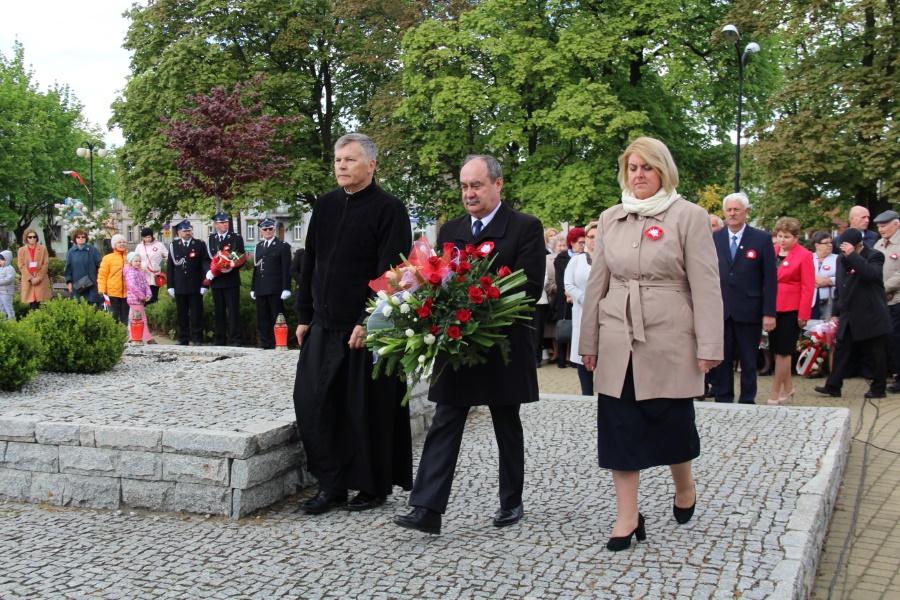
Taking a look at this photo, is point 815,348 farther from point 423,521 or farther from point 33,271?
point 33,271

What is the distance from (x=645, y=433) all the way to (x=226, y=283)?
35.6 feet

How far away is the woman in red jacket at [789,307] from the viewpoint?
9.41m

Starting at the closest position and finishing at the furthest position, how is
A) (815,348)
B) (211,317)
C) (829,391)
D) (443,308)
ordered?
(443,308), (829,391), (815,348), (211,317)

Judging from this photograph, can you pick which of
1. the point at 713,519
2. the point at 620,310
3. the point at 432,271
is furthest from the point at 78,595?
the point at 713,519

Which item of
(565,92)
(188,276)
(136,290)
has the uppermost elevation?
(565,92)

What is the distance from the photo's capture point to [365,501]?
5.42m

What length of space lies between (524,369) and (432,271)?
0.83m

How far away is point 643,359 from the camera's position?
451 centimetres

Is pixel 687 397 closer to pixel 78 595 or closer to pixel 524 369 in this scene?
pixel 524 369

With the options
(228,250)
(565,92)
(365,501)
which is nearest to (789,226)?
(365,501)

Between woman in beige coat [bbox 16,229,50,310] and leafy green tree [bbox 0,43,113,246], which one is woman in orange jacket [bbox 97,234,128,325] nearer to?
woman in beige coat [bbox 16,229,50,310]

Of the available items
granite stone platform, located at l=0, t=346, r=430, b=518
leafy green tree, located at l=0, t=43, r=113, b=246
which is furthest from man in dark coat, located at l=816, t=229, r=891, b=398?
leafy green tree, located at l=0, t=43, r=113, b=246

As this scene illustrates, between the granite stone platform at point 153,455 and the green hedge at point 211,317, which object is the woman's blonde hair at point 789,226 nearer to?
the granite stone platform at point 153,455

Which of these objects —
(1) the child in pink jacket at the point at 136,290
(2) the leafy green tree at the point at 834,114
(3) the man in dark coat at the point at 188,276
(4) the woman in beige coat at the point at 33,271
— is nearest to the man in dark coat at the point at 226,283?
(3) the man in dark coat at the point at 188,276
